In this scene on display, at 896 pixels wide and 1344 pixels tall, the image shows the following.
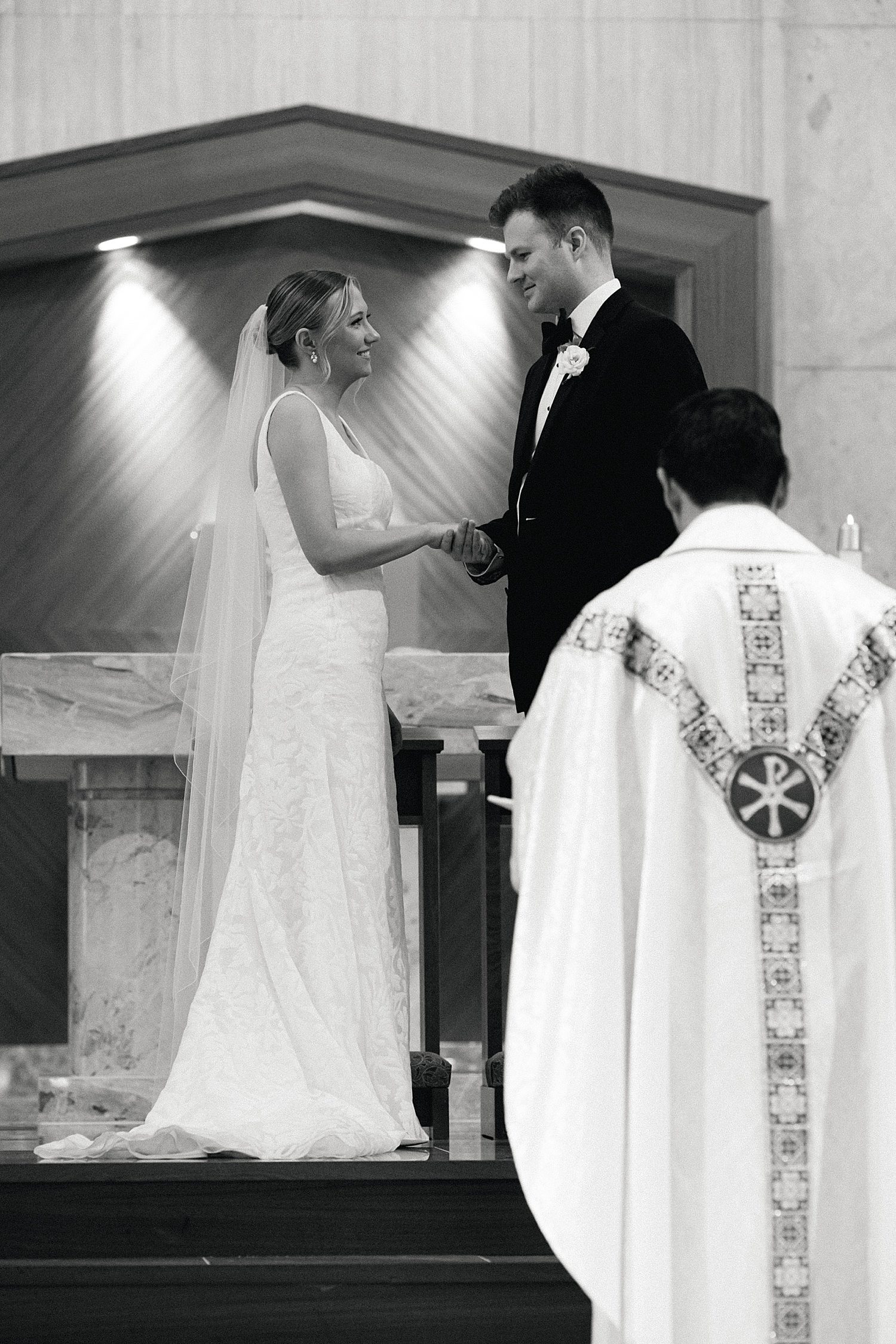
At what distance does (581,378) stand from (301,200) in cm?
301

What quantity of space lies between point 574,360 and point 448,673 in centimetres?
197

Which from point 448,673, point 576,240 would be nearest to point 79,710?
point 448,673

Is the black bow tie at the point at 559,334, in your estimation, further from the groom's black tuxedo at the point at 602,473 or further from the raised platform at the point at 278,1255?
the raised platform at the point at 278,1255

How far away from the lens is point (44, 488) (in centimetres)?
698

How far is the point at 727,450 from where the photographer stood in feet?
9.40

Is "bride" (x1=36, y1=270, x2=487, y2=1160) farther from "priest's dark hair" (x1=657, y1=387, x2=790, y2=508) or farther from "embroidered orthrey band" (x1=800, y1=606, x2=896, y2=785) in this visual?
"embroidered orthrey band" (x1=800, y1=606, x2=896, y2=785)

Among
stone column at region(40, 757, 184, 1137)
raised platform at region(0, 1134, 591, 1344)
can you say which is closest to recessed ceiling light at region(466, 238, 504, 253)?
stone column at region(40, 757, 184, 1137)

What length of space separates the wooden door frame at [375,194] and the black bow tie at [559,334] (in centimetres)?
A: 259

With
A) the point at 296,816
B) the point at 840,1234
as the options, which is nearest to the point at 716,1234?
the point at 840,1234

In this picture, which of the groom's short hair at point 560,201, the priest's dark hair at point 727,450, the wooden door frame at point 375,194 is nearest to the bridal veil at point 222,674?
the groom's short hair at point 560,201

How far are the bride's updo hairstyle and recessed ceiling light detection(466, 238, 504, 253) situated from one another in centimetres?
242

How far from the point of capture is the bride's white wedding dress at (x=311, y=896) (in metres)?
4.08

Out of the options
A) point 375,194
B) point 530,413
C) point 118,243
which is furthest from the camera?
point 118,243

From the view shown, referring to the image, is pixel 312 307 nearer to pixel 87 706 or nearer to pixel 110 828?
pixel 87 706
